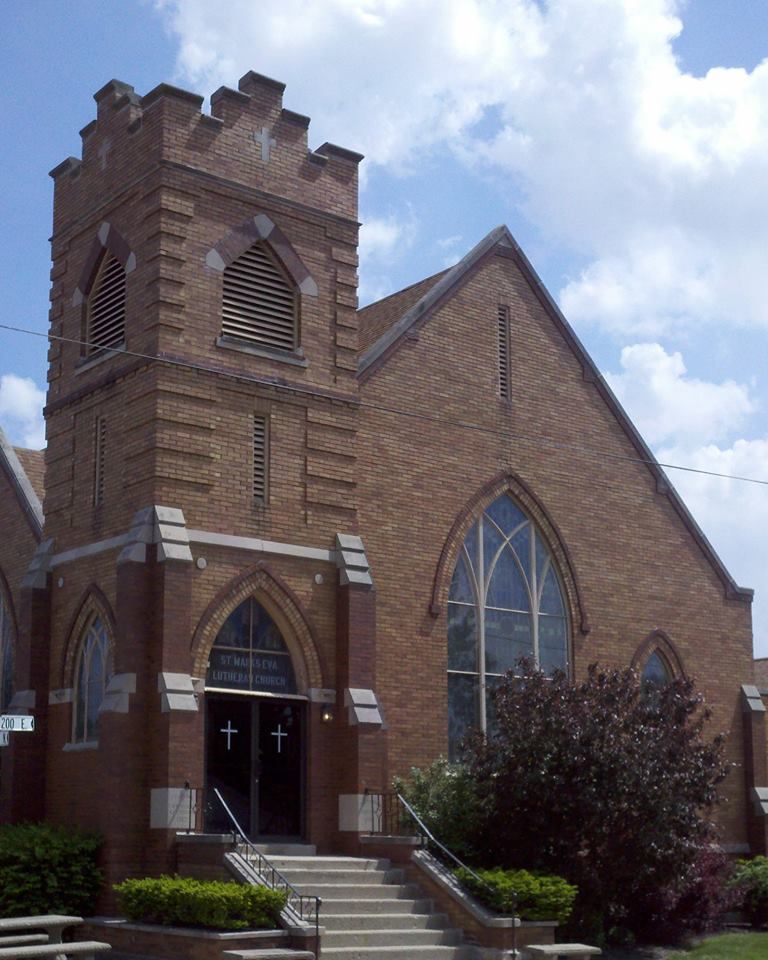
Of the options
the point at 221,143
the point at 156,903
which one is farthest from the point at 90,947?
the point at 221,143

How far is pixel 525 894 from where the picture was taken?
60.5ft

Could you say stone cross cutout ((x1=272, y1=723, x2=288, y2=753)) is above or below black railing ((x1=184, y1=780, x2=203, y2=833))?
above

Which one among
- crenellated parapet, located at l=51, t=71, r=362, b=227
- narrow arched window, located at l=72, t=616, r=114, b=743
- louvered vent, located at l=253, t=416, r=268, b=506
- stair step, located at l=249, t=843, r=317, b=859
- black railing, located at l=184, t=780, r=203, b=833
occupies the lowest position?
stair step, located at l=249, t=843, r=317, b=859

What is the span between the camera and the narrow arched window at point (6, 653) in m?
26.3

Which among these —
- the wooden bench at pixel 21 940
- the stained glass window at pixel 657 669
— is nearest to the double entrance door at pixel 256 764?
the wooden bench at pixel 21 940

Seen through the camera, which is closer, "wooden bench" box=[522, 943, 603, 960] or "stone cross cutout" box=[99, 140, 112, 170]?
"wooden bench" box=[522, 943, 603, 960]

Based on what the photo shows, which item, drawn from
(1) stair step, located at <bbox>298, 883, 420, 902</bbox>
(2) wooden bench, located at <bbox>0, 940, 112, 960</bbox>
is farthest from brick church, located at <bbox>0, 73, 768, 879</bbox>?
(2) wooden bench, located at <bbox>0, 940, 112, 960</bbox>

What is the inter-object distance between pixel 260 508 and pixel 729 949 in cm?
907

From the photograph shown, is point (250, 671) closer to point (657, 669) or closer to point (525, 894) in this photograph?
point (525, 894)

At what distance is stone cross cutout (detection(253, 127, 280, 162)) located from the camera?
22266mm

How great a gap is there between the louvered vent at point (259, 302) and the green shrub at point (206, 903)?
322 inches

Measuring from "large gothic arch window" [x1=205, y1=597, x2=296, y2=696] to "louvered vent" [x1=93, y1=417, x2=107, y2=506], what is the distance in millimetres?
2734

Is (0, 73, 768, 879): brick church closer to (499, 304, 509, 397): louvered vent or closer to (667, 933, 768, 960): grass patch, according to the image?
(499, 304, 509, 397): louvered vent

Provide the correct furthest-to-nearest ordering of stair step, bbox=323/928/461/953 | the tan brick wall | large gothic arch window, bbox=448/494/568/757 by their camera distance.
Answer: large gothic arch window, bbox=448/494/568/757, the tan brick wall, stair step, bbox=323/928/461/953
